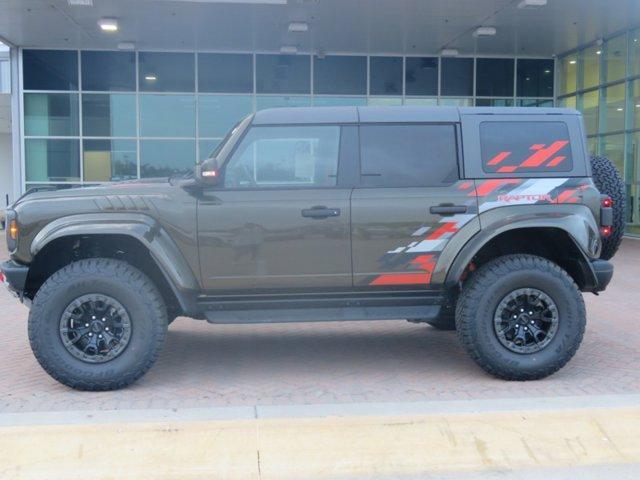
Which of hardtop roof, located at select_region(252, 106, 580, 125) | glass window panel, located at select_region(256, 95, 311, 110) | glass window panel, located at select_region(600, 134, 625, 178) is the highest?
glass window panel, located at select_region(256, 95, 311, 110)

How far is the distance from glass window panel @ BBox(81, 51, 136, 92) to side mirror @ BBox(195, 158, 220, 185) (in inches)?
612

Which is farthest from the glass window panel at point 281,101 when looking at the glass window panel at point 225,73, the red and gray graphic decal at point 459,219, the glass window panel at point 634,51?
the red and gray graphic decal at point 459,219

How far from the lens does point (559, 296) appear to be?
531cm

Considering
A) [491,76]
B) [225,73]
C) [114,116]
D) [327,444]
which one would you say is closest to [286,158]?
[327,444]

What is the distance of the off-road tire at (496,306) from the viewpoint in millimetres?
5293

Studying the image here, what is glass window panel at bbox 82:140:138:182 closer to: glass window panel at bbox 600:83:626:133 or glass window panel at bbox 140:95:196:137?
glass window panel at bbox 140:95:196:137

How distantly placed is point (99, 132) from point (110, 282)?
1566 cm

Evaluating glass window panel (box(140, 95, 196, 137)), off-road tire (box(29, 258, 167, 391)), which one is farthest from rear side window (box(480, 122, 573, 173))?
glass window panel (box(140, 95, 196, 137))

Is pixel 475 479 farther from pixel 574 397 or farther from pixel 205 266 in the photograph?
pixel 205 266

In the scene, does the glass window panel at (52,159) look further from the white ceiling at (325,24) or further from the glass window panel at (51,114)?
the white ceiling at (325,24)

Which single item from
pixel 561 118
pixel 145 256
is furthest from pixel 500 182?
pixel 145 256

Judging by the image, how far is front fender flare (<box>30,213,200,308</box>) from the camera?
5.04 m

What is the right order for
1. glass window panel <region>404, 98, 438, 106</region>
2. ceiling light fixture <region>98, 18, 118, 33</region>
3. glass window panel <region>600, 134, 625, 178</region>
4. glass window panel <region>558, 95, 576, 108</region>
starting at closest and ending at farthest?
ceiling light fixture <region>98, 18, 118, 33</region>
glass window panel <region>600, 134, 625, 178</region>
glass window panel <region>404, 98, 438, 106</region>
glass window panel <region>558, 95, 576, 108</region>

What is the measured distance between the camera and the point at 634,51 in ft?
59.3
